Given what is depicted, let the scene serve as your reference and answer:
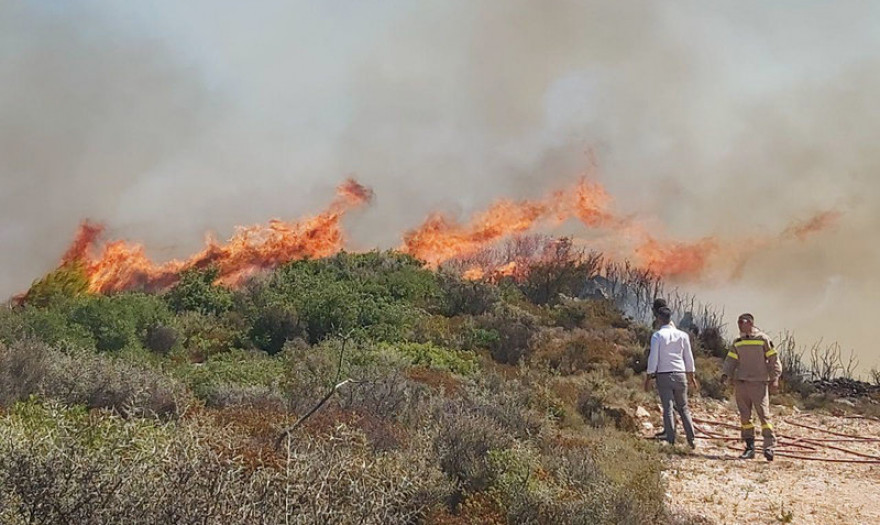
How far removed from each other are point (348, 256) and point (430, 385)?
50.8ft

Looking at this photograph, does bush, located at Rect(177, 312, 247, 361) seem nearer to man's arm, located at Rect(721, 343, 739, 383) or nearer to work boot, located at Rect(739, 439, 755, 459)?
man's arm, located at Rect(721, 343, 739, 383)

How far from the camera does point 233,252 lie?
27.0m

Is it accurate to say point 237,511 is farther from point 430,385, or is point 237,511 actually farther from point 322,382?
point 430,385

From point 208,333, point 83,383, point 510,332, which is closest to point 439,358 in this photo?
point 510,332

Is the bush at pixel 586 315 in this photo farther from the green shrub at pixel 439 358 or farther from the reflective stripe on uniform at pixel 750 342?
the reflective stripe on uniform at pixel 750 342

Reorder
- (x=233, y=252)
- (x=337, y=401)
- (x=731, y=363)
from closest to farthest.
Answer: (x=337, y=401)
(x=731, y=363)
(x=233, y=252)

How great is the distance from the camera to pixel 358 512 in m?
3.62

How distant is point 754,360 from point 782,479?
1833 mm

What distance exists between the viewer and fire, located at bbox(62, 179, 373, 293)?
25.7 meters

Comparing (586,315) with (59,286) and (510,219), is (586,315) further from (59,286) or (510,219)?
(59,286)

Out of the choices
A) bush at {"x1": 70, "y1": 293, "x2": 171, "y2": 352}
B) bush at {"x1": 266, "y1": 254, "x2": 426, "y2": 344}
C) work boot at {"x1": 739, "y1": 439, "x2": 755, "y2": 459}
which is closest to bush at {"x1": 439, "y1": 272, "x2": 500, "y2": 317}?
bush at {"x1": 266, "y1": 254, "x2": 426, "y2": 344}

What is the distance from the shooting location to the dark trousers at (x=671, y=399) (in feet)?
32.6

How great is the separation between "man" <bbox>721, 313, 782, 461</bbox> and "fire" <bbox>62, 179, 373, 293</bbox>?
1795 centimetres

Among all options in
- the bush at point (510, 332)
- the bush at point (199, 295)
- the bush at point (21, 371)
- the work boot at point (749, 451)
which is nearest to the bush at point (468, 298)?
the bush at point (510, 332)
